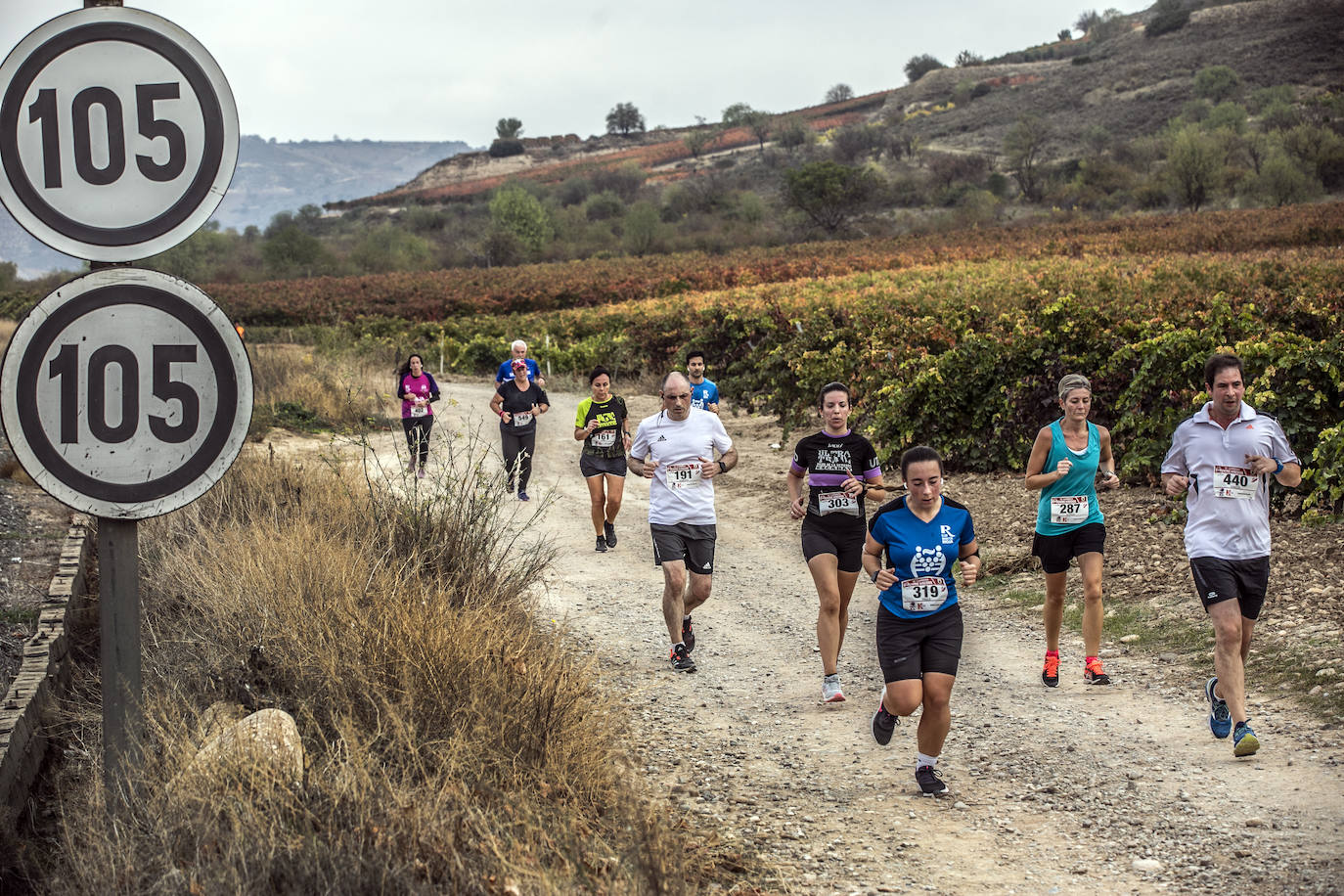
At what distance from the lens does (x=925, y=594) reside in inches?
224

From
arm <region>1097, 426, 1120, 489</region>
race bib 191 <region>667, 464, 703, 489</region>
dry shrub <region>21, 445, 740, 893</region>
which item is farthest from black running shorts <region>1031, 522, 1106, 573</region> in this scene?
dry shrub <region>21, 445, 740, 893</region>

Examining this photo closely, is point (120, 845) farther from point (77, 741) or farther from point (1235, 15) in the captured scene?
point (1235, 15)

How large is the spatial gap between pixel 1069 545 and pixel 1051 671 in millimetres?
838

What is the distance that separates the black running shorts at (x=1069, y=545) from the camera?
7355 millimetres

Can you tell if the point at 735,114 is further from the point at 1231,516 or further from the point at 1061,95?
the point at 1231,516

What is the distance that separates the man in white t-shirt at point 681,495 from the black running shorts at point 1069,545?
2213 millimetres

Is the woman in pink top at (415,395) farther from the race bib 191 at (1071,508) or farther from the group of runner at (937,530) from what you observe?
the race bib 191 at (1071,508)

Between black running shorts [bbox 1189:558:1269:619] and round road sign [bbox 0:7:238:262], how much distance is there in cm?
534

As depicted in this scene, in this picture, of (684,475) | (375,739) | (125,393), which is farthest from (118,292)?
(684,475)

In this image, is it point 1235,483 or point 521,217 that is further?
point 521,217

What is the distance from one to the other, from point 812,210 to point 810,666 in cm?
7106

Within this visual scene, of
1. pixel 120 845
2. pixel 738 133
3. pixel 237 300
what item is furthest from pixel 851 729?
pixel 738 133

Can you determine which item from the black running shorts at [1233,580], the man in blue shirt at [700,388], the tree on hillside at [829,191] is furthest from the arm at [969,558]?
the tree on hillside at [829,191]

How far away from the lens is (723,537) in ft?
42.1
